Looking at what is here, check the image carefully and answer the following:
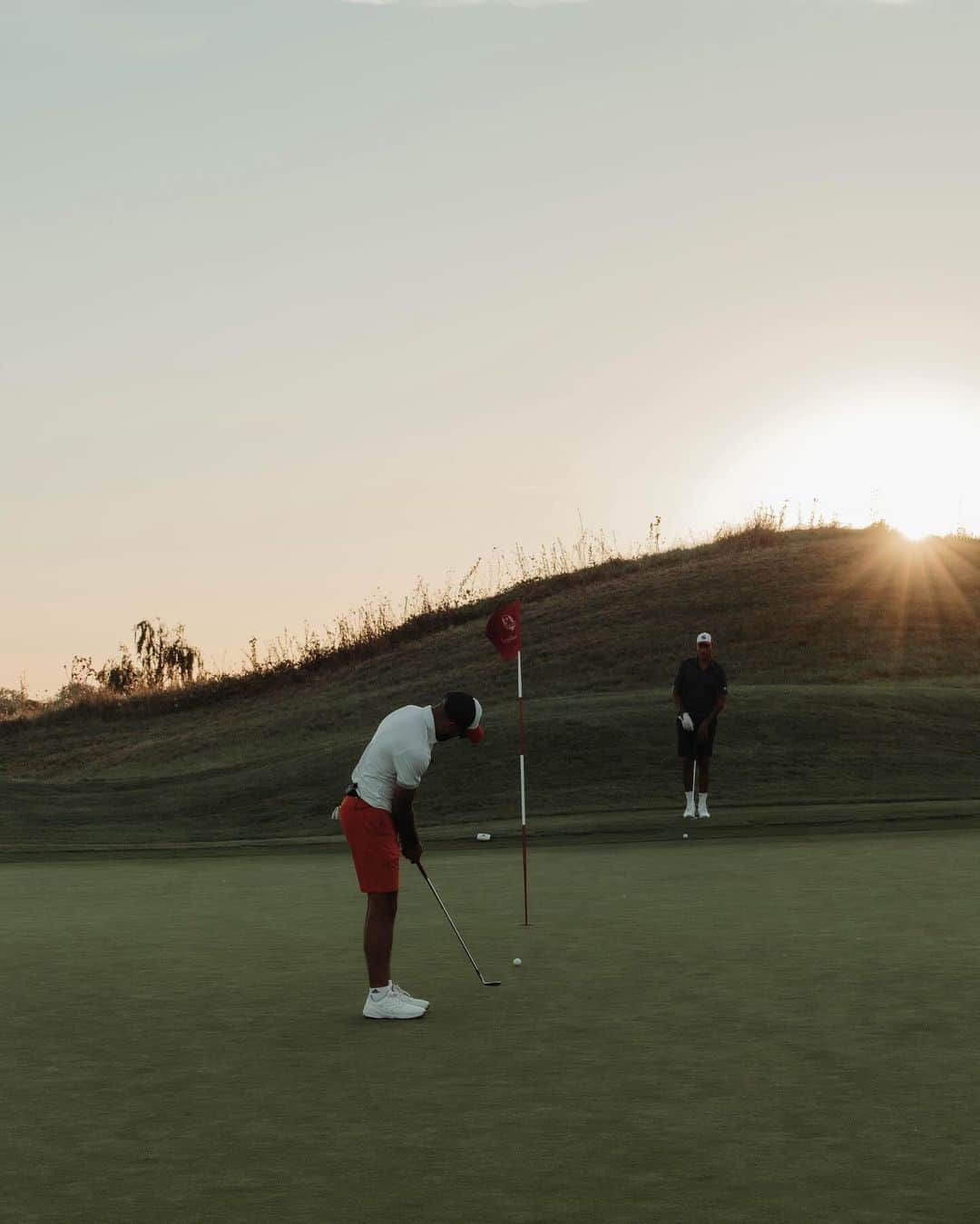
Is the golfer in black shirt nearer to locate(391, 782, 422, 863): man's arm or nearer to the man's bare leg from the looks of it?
locate(391, 782, 422, 863): man's arm

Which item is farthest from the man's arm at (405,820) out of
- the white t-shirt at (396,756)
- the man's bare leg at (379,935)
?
the man's bare leg at (379,935)

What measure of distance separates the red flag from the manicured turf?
6.37 ft

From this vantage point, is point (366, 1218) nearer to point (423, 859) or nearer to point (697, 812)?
point (423, 859)

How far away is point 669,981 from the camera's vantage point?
9.24 metres

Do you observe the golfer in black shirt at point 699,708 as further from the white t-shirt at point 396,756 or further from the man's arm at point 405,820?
the white t-shirt at point 396,756

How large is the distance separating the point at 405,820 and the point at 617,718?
19.9 m

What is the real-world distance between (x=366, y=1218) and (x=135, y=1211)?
0.70 m

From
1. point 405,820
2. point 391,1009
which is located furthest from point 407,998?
point 405,820

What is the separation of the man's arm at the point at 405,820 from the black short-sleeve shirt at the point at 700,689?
505 inches

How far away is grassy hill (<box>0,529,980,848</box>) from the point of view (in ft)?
79.7

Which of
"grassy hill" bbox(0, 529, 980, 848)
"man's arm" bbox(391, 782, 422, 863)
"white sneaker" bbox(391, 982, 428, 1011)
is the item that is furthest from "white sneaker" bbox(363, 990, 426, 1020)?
"grassy hill" bbox(0, 529, 980, 848)

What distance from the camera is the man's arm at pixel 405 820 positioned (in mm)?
8719

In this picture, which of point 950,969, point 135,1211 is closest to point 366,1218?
point 135,1211

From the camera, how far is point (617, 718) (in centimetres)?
2850
